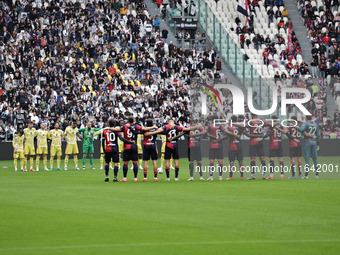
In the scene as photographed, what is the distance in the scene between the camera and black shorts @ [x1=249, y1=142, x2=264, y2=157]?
26.3 metres

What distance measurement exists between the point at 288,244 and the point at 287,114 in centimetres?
1531

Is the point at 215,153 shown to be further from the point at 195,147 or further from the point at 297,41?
the point at 297,41

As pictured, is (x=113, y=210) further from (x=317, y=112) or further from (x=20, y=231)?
(x=317, y=112)

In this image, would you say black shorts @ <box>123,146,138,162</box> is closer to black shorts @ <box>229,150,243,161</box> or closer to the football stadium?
the football stadium

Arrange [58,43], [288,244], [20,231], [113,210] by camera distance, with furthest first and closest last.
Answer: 1. [58,43]
2. [113,210]
3. [20,231]
4. [288,244]

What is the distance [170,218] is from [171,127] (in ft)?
33.8

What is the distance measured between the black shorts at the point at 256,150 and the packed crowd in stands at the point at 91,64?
53.1 ft

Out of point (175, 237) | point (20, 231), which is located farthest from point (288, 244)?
point (20, 231)

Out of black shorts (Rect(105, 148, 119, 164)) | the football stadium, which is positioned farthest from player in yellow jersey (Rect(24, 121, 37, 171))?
black shorts (Rect(105, 148, 119, 164))

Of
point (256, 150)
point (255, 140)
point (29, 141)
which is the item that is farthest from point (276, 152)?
point (29, 141)

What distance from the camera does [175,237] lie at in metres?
12.5

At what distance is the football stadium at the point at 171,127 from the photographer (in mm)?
13424

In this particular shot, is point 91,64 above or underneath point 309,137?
above

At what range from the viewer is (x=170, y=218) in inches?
582
